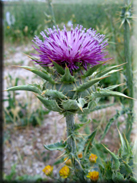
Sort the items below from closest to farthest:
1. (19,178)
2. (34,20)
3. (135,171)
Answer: (135,171) < (19,178) < (34,20)

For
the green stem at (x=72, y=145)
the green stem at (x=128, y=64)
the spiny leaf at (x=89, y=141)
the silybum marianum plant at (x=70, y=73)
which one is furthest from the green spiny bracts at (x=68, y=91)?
the green stem at (x=128, y=64)

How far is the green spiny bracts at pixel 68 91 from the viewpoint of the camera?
0.68 m

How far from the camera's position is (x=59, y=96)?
2.26ft

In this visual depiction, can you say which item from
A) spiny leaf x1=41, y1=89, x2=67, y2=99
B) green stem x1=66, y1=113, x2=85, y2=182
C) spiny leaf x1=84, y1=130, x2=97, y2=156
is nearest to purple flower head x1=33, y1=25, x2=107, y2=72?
spiny leaf x1=41, y1=89, x2=67, y2=99

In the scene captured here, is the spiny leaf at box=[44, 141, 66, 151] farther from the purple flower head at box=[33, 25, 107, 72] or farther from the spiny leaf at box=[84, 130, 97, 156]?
the purple flower head at box=[33, 25, 107, 72]

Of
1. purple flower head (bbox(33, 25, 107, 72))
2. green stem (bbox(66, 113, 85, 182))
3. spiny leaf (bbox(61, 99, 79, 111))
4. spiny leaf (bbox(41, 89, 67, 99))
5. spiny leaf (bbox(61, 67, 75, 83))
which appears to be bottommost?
green stem (bbox(66, 113, 85, 182))

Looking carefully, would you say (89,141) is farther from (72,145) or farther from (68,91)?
(68,91)

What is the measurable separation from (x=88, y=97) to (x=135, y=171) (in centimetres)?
36

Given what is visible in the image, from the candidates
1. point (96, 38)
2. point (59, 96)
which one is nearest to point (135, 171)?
point (59, 96)

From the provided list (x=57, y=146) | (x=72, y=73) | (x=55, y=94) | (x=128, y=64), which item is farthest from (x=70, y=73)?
(x=128, y=64)

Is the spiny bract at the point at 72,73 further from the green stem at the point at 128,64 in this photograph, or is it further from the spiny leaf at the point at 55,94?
the green stem at the point at 128,64

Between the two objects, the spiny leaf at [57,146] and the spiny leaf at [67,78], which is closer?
the spiny leaf at [67,78]

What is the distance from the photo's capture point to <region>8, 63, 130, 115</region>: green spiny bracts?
68cm

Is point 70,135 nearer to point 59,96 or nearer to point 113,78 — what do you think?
point 59,96
